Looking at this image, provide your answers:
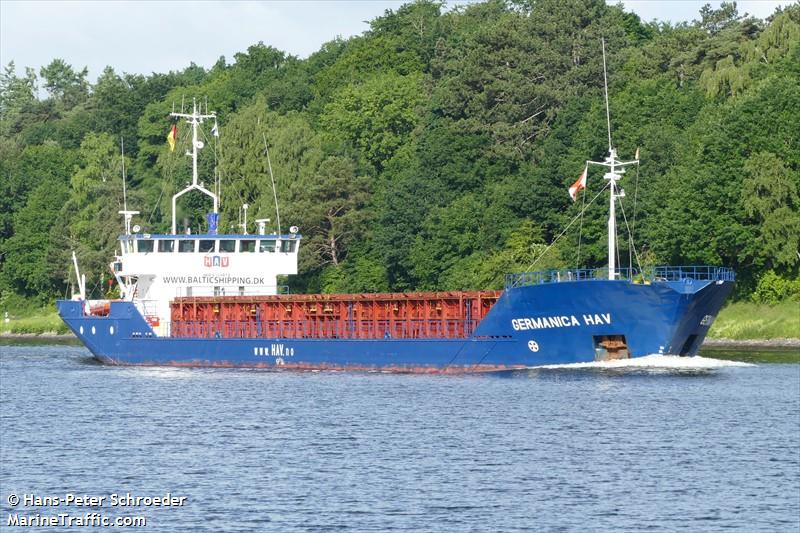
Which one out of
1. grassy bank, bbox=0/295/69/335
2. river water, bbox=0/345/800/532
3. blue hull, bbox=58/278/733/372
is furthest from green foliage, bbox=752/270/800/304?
grassy bank, bbox=0/295/69/335

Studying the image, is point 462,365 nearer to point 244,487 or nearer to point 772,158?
point 244,487

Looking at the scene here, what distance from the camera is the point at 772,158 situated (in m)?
82.1

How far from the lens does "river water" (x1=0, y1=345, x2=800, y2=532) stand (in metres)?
32.6

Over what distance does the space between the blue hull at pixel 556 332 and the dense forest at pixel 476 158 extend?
2593cm

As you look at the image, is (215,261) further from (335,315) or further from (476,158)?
(476,158)

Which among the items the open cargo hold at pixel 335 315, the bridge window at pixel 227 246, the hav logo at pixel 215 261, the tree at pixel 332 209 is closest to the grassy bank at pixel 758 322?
the open cargo hold at pixel 335 315

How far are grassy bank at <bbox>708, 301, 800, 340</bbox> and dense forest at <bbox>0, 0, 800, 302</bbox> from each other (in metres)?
1.09

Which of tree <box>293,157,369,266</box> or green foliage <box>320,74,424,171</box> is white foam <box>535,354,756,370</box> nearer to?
tree <box>293,157,369,266</box>

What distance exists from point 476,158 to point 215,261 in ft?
125

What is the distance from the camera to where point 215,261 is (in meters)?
74.2

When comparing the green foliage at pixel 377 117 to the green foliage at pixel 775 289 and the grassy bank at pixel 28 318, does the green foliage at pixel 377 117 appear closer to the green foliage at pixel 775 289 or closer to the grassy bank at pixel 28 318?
the grassy bank at pixel 28 318

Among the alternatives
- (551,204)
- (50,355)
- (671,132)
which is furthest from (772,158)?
(50,355)

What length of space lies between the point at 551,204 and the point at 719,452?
59812 mm

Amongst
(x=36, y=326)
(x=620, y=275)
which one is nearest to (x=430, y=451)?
(x=620, y=275)
